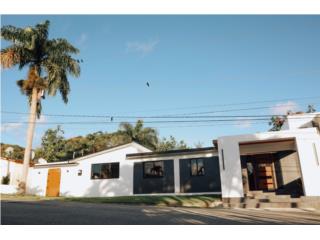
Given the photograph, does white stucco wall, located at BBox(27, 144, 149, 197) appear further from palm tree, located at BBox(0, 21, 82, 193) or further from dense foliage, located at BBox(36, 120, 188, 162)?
dense foliage, located at BBox(36, 120, 188, 162)

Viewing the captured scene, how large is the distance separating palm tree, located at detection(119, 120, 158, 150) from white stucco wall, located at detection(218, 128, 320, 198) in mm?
23679

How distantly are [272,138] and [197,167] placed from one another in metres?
6.43

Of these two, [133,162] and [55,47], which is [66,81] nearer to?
[55,47]

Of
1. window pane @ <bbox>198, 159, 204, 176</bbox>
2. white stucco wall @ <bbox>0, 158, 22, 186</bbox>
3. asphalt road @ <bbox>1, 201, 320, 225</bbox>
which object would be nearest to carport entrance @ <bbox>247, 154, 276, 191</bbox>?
window pane @ <bbox>198, 159, 204, 176</bbox>

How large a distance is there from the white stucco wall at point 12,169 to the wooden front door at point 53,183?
328cm

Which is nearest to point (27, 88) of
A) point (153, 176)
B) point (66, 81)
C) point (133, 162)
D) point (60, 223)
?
point (66, 81)

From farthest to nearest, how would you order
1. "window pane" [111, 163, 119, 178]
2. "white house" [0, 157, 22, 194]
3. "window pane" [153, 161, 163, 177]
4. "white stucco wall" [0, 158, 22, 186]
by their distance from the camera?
1. "white stucco wall" [0, 158, 22, 186]
2. "white house" [0, 157, 22, 194]
3. "window pane" [111, 163, 119, 178]
4. "window pane" [153, 161, 163, 177]

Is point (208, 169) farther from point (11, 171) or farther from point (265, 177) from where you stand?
point (11, 171)

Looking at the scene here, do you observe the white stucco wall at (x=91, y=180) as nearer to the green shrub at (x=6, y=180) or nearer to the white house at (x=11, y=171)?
the white house at (x=11, y=171)

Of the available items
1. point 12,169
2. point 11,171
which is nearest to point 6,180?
point 11,171

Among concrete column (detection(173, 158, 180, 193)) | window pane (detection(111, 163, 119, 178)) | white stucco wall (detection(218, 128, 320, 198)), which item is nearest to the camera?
white stucco wall (detection(218, 128, 320, 198))

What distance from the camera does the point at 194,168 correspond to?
1930 cm

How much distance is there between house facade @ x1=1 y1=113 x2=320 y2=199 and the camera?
14.1 metres

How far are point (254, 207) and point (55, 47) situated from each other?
1921 cm
